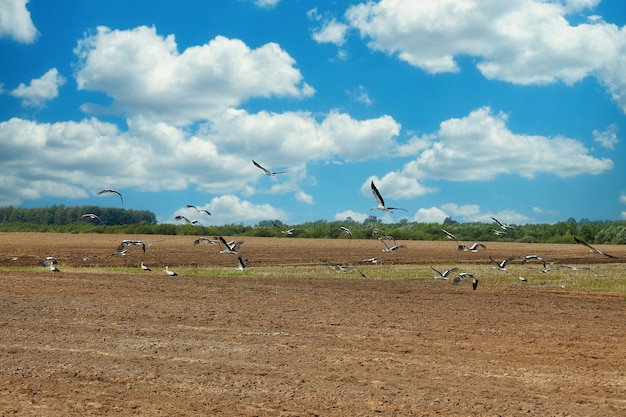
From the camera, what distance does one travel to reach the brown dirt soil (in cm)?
1169

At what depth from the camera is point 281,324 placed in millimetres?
19844

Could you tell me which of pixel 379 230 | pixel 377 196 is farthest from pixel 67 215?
pixel 377 196

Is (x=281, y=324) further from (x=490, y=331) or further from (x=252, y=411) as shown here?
(x=252, y=411)

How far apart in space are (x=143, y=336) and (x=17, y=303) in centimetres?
774

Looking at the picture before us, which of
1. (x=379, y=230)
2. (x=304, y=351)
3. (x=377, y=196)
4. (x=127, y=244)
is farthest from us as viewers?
(x=379, y=230)

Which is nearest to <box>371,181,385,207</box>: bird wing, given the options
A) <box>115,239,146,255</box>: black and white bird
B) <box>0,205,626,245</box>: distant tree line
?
<box>115,239,146,255</box>: black and white bird

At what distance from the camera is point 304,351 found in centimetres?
1582

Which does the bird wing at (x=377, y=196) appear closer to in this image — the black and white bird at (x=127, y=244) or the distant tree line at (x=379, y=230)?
the black and white bird at (x=127, y=244)

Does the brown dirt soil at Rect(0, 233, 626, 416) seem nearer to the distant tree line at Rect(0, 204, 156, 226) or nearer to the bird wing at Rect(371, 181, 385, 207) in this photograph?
the bird wing at Rect(371, 181, 385, 207)

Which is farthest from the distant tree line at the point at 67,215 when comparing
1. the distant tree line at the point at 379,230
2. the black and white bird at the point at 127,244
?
the black and white bird at the point at 127,244

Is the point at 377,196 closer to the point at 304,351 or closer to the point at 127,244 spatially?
the point at 304,351

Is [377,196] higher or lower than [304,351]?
higher

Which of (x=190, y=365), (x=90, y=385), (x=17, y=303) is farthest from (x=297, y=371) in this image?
(x=17, y=303)

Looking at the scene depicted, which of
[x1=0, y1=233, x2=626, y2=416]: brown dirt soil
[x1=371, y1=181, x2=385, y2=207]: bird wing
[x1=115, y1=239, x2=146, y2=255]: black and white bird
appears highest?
[x1=371, y1=181, x2=385, y2=207]: bird wing
